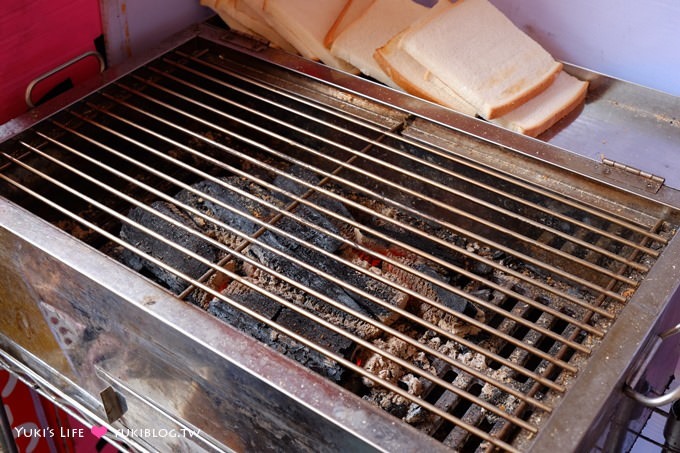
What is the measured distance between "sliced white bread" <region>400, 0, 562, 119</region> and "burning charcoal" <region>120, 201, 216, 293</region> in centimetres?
77

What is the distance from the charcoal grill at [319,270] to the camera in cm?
125

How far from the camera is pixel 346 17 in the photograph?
83.0 inches

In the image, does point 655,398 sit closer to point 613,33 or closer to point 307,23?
point 613,33

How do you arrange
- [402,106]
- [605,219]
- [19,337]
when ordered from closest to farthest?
[605,219], [19,337], [402,106]

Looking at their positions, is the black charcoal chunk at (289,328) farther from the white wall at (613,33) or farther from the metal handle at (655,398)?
the white wall at (613,33)

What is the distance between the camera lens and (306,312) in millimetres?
1339

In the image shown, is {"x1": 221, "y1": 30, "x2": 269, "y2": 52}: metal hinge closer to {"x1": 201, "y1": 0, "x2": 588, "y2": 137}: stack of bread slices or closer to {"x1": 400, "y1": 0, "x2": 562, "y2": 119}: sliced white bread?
{"x1": 201, "y1": 0, "x2": 588, "y2": 137}: stack of bread slices

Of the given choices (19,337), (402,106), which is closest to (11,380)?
(19,337)

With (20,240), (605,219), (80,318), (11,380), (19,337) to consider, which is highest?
(605,219)

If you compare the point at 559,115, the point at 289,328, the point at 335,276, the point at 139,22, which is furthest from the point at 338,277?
the point at 139,22

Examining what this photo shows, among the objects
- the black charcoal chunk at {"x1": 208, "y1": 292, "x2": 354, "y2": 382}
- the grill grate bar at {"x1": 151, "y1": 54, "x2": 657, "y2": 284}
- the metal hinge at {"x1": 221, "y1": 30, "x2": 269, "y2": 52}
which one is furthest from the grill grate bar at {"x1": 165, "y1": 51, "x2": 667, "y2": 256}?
the black charcoal chunk at {"x1": 208, "y1": 292, "x2": 354, "y2": 382}

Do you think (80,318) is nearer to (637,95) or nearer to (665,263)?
(665,263)

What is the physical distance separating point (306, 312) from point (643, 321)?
61 cm

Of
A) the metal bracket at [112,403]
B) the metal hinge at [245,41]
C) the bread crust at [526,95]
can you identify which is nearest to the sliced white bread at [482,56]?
the bread crust at [526,95]
